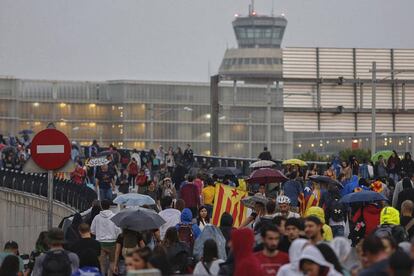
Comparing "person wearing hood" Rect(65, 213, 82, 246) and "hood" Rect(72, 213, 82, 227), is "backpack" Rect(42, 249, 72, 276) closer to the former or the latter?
"person wearing hood" Rect(65, 213, 82, 246)

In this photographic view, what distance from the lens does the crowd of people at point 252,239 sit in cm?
1552

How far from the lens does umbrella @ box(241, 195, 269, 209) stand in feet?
81.9

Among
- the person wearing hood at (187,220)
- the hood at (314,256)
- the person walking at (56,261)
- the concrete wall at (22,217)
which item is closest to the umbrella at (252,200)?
the person wearing hood at (187,220)

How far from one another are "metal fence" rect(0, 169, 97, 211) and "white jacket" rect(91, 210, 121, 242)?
527 inches

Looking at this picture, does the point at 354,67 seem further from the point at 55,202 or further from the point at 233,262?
the point at 233,262

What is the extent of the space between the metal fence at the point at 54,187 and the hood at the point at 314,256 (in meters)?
24.0

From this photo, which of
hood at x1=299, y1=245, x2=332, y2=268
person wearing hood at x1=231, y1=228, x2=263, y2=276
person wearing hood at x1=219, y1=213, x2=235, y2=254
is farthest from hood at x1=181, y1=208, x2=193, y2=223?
hood at x1=299, y1=245, x2=332, y2=268

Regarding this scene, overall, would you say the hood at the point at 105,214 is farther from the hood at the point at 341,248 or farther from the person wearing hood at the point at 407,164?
the person wearing hood at the point at 407,164

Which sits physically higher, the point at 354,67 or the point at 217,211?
the point at 354,67

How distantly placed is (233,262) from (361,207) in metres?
8.84

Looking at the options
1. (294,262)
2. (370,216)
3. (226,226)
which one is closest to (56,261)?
(294,262)

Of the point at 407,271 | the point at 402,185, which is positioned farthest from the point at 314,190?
the point at 407,271

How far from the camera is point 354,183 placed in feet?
105

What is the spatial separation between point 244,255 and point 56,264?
9.23 ft
